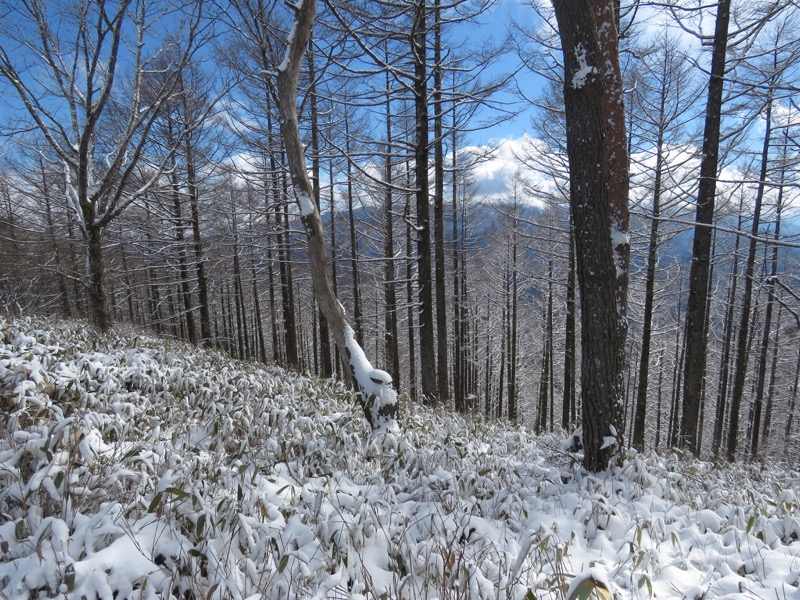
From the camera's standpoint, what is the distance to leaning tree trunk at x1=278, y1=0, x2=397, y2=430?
4418 millimetres

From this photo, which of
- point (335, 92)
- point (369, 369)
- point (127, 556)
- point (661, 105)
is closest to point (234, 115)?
point (335, 92)

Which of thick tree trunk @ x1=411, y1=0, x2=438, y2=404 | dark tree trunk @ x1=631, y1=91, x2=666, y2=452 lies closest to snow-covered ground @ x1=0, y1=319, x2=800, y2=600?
thick tree trunk @ x1=411, y1=0, x2=438, y2=404

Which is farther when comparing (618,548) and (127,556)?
(618,548)

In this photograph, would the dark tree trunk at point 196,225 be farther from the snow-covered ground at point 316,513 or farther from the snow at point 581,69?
the snow at point 581,69

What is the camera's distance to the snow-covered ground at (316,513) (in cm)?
A: 170

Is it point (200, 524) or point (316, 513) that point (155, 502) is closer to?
point (200, 524)

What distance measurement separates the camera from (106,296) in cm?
763

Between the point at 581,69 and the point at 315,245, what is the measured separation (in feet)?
10.7

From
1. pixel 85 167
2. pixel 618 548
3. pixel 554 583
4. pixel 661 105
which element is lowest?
pixel 618 548

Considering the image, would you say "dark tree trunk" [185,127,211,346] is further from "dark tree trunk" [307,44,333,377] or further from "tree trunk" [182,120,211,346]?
"dark tree trunk" [307,44,333,377]

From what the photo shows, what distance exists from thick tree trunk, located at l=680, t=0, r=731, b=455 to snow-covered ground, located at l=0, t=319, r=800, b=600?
11.2ft

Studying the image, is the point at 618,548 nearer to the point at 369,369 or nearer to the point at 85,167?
the point at 369,369

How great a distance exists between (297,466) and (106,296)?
22.4 feet

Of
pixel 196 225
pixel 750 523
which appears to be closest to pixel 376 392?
pixel 750 523
